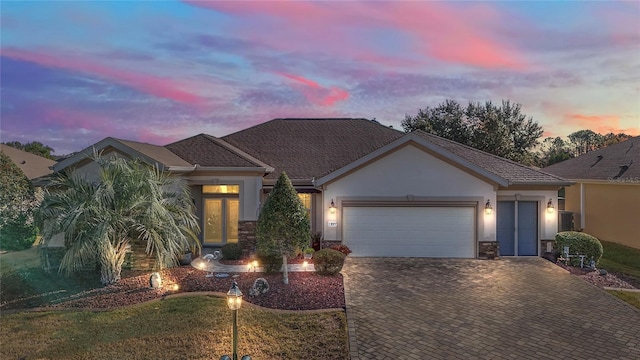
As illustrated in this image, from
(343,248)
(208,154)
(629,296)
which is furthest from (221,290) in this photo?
(629,296)

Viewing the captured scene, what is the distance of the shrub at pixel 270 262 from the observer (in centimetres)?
1041

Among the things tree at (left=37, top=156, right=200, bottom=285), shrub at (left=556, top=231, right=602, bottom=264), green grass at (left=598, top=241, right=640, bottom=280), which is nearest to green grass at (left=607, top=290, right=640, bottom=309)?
shrub at (left=556, top=231, right=602, bottom=264)

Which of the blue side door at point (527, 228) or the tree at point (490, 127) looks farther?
the tree at point (490, 127)

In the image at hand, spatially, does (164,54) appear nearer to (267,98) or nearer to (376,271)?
(267,98)

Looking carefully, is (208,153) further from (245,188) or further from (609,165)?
(609,165)

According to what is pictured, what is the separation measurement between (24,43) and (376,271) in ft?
49.2

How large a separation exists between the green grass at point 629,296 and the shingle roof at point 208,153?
39.4ft

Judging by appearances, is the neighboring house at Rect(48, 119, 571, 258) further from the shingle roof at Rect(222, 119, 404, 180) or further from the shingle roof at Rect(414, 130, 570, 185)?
the shingle roof at Rect(222, 119, 404, 180)

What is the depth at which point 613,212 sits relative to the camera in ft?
55.9

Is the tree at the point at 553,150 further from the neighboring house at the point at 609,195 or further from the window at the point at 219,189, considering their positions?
the window at the point at 219,189

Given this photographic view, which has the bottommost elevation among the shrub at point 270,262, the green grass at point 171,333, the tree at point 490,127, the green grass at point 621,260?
the green grass at point 171,333

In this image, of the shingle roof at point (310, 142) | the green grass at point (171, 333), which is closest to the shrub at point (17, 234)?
the green grass at point (171, 333)

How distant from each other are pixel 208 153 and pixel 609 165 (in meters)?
20.5

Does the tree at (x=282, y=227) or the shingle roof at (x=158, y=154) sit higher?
the shingle roof at (x=158, y=154)
